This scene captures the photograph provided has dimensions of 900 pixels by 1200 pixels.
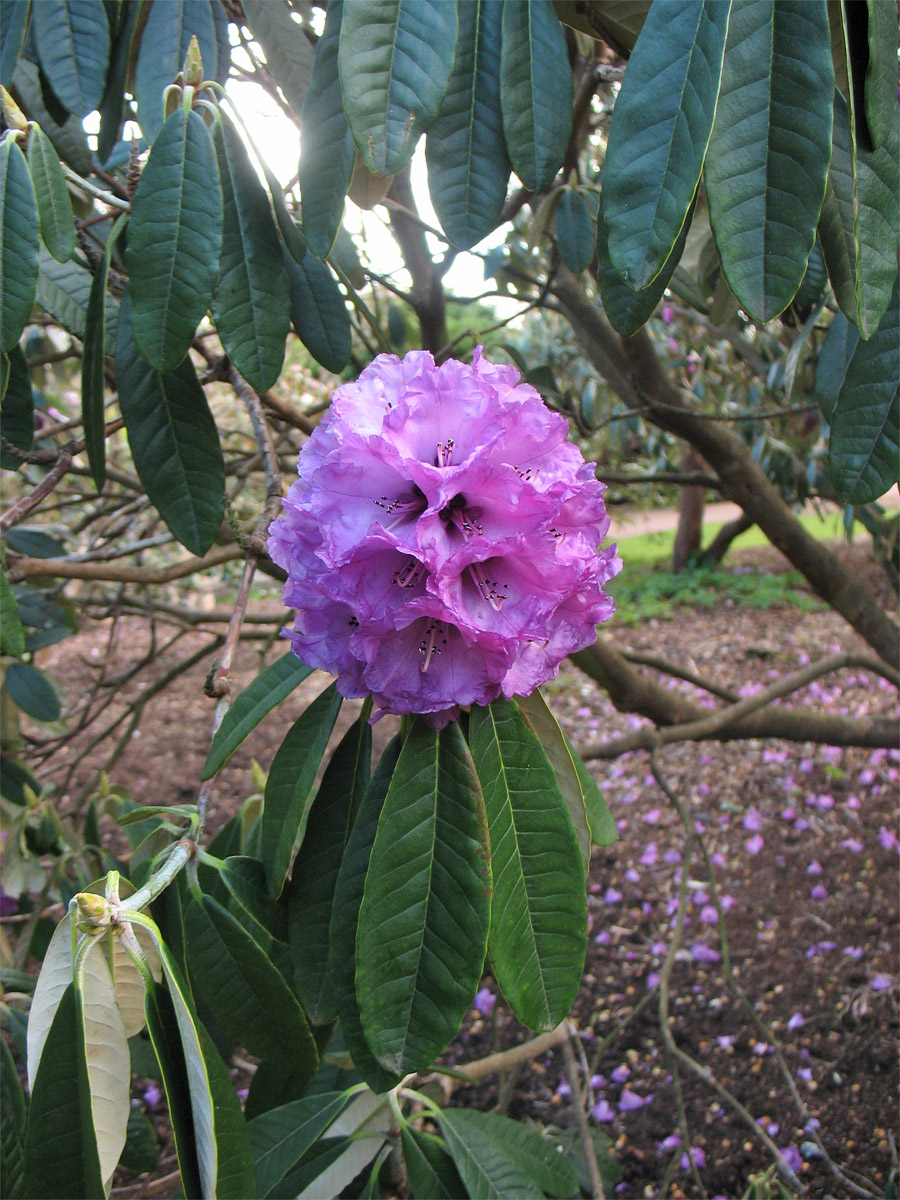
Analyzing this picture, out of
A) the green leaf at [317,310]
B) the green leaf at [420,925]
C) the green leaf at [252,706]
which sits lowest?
the green leaf at [420,925]

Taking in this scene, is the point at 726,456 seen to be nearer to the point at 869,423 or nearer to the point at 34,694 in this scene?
the point at 869,423

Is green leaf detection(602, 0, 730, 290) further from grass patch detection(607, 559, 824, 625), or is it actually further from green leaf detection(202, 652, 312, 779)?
grass patch detection(607, 559, 824, 625)

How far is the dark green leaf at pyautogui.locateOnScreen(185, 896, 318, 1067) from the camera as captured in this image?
2.42 ft

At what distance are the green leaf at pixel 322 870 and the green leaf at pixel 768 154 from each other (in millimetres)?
490

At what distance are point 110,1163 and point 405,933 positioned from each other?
0.24m

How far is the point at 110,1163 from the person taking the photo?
0.55m

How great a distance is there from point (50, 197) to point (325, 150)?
11.2 inches

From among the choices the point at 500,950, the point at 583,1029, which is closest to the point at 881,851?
the point at 583,1029

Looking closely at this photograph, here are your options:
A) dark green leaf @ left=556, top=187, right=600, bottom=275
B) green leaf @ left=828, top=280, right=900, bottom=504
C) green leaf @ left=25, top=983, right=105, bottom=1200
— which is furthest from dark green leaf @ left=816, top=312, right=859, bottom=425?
green leaf @ left=25, top=983, right=105, bottom=1200

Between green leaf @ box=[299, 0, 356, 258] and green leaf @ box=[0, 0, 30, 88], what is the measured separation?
39 cm

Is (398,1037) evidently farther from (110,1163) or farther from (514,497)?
(514,497)

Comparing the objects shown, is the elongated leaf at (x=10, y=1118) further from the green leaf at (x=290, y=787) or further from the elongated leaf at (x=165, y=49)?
the elongated leaf at (x=165, y=49)

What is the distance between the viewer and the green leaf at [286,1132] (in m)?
0.92

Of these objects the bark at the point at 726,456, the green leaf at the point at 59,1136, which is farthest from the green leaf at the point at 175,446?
the bark at the point at 726,456
